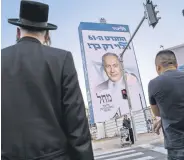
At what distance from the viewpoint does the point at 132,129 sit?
573 inches

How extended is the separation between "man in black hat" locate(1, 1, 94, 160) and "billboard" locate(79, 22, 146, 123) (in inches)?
896

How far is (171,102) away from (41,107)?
49.7 inches

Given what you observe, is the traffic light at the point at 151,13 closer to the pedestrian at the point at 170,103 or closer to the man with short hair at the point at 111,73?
the pedestrian at the point at 170,103

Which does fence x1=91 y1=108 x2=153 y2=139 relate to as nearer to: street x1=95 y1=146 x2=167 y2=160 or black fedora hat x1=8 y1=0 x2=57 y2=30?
street x1=95 y1=146 x2=167 y2=160

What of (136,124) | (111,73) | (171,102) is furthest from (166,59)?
(111,73)

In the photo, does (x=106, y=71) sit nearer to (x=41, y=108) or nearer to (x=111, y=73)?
(x=111, y=73)

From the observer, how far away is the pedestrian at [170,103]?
6.72 ft

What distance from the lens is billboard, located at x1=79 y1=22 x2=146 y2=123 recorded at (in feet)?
82.2

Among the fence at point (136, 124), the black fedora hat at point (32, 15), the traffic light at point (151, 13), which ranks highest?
the traffic light at point (151, 13)

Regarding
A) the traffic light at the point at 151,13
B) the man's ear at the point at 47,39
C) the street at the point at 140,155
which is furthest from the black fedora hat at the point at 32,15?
the traffic light at the point at 151,13

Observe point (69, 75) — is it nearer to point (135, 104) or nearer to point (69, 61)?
point (69, 61)

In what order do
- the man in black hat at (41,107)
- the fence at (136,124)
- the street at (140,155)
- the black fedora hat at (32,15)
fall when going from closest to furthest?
1. the man in black hat at (41,107)
2. the black fedora hat at (32,15)
3. the street at (140,155)
4. the fence at (136,124)

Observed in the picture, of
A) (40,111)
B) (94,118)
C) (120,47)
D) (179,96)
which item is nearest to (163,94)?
(179,96)

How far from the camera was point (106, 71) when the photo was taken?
2627cm
